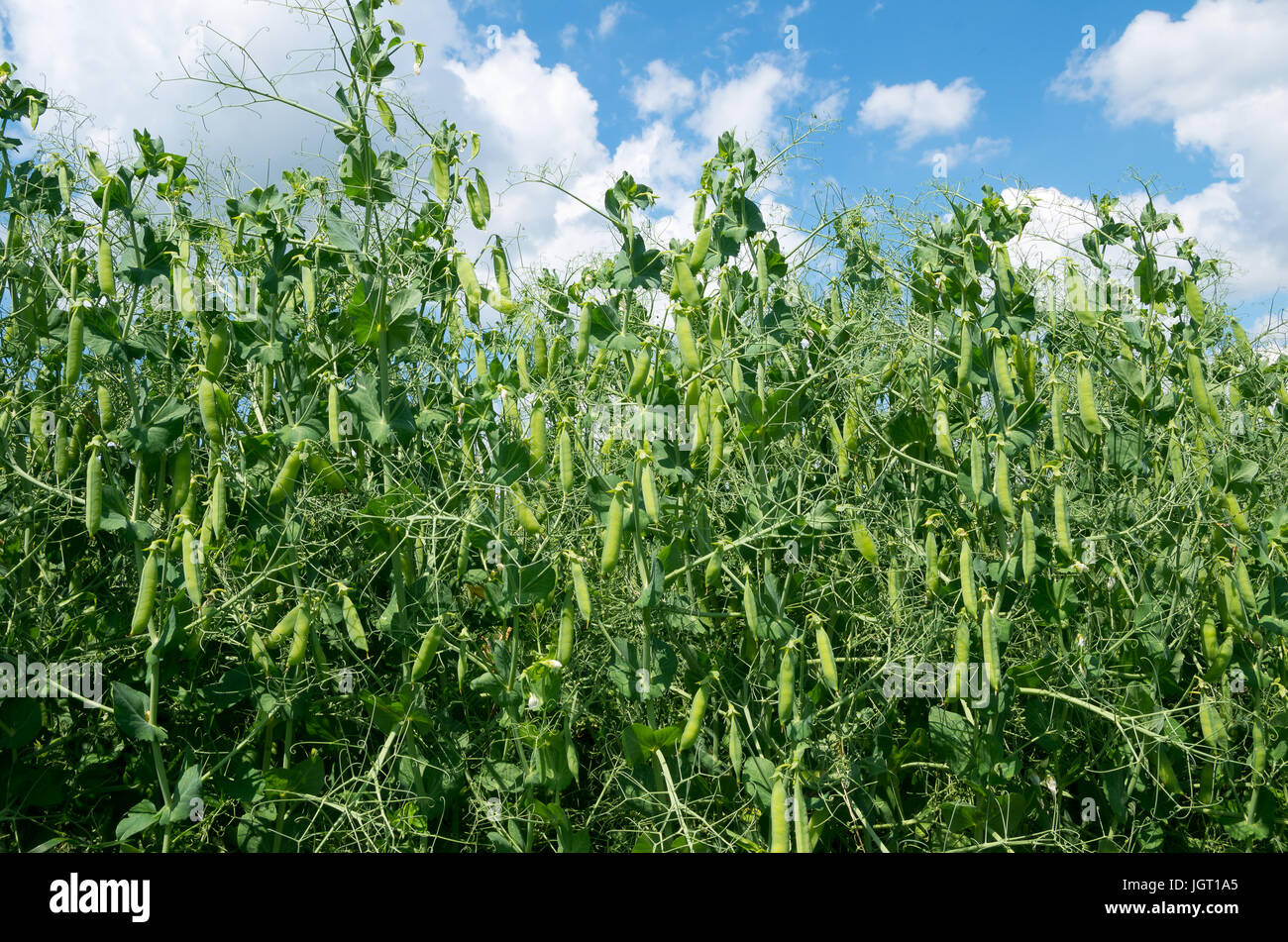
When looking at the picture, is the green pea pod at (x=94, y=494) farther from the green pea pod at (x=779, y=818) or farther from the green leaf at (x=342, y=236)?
the green pea pod at (x=779, y=818)

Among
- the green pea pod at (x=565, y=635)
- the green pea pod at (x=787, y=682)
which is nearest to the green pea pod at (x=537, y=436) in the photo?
the green pea pod at (x=565, y=635)

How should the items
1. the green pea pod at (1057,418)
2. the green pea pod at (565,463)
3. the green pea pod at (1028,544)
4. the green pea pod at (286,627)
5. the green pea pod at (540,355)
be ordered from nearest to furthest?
the green pea pod at (565,463)
the green pea pod at (286,627)
the green pea pod at (1028,544)
the green pea pod at (1057,418)
the green pea pod at (540,355)

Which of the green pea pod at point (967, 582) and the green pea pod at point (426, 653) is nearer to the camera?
the green pea pod at point (426, 653)

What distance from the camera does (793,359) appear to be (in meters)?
3.26

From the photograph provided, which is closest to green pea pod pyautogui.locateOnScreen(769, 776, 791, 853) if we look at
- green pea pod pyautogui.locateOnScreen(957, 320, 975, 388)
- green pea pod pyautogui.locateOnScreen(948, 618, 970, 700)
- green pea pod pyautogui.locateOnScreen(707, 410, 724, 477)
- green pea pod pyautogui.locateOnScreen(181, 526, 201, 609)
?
green pea pod pyautogui.locateOnScreen(948, 618, 970, 700)

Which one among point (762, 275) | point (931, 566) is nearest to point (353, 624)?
point (762, 275)

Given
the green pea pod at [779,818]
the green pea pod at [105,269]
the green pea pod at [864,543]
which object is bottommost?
the green pea pod at [779,818]

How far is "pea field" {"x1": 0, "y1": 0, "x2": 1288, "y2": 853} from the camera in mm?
2693

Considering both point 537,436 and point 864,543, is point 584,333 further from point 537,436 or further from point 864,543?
point 864,543

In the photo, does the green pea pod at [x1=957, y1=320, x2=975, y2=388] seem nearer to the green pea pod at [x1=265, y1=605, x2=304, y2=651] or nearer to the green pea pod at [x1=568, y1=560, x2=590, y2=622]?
the green pea pod at [x1=568, y1=560, x2=590, y2=622]

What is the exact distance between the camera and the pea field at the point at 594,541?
2.69 m

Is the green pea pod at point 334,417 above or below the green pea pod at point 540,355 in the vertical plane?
below

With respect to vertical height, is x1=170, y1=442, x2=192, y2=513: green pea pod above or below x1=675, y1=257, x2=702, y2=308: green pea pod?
below

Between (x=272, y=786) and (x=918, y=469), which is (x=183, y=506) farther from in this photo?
(x=918, y=469)
